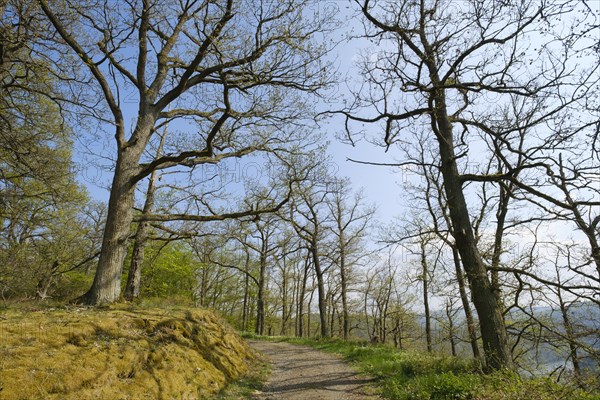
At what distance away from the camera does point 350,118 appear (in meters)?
6.70

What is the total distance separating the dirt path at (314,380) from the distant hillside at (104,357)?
1434mm

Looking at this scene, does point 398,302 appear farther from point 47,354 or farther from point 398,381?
point 47,354

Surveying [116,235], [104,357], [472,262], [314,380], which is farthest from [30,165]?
[472,262]

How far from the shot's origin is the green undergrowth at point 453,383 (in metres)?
4.58

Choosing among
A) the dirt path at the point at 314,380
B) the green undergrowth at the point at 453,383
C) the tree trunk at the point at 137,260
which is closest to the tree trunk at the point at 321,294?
the dirt path at the point at 314,380

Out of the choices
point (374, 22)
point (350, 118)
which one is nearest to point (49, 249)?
point (350, 118)

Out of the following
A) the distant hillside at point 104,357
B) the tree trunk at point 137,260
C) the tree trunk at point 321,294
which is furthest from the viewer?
the tree trunk at point 321,294

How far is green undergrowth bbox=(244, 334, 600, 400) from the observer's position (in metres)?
4.58

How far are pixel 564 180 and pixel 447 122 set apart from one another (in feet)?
10.3

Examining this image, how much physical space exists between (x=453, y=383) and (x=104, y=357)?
5592mm

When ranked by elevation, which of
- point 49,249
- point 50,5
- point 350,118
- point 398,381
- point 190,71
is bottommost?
point 398,381

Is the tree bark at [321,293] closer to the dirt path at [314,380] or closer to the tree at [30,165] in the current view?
the dirt path at [314,380]

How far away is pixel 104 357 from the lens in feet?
16.0

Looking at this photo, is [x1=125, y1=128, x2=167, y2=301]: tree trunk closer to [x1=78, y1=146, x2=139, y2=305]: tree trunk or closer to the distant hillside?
[x1=78, y1=146, x2=139, y2=305]: tree trunk
